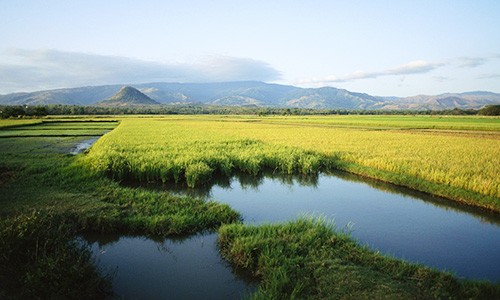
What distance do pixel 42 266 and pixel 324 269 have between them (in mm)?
5568

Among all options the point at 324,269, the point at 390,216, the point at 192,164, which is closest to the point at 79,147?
the point at 192,164

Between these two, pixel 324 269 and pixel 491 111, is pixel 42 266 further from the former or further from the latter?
pixel 491 111

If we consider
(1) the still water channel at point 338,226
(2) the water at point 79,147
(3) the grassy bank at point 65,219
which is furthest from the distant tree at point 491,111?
(3) the grassy bank at point 65,219

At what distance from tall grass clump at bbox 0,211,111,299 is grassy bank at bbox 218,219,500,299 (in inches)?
125

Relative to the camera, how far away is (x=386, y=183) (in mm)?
15664

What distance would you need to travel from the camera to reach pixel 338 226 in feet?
33.1

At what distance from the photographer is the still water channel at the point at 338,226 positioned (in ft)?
21.9

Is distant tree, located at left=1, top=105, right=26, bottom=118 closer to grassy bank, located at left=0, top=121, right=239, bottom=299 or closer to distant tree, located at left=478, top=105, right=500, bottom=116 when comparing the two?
grassy bank, located at left=0, top=121, right=239, bottom=299

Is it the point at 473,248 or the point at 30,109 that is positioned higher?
the point at 30,109

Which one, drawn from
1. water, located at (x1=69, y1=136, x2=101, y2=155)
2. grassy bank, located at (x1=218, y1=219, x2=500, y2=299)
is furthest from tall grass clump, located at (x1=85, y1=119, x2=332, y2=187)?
grassy bank, located at (x1=218, y1=219, x2=500, y2=299)

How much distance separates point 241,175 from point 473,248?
11575 millimetres

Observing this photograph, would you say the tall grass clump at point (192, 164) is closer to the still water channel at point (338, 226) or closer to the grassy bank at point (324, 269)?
the still water channel at point (338, 226)

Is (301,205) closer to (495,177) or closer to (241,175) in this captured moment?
(241,175)

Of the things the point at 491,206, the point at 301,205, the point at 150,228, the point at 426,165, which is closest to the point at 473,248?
the point at 491,206
